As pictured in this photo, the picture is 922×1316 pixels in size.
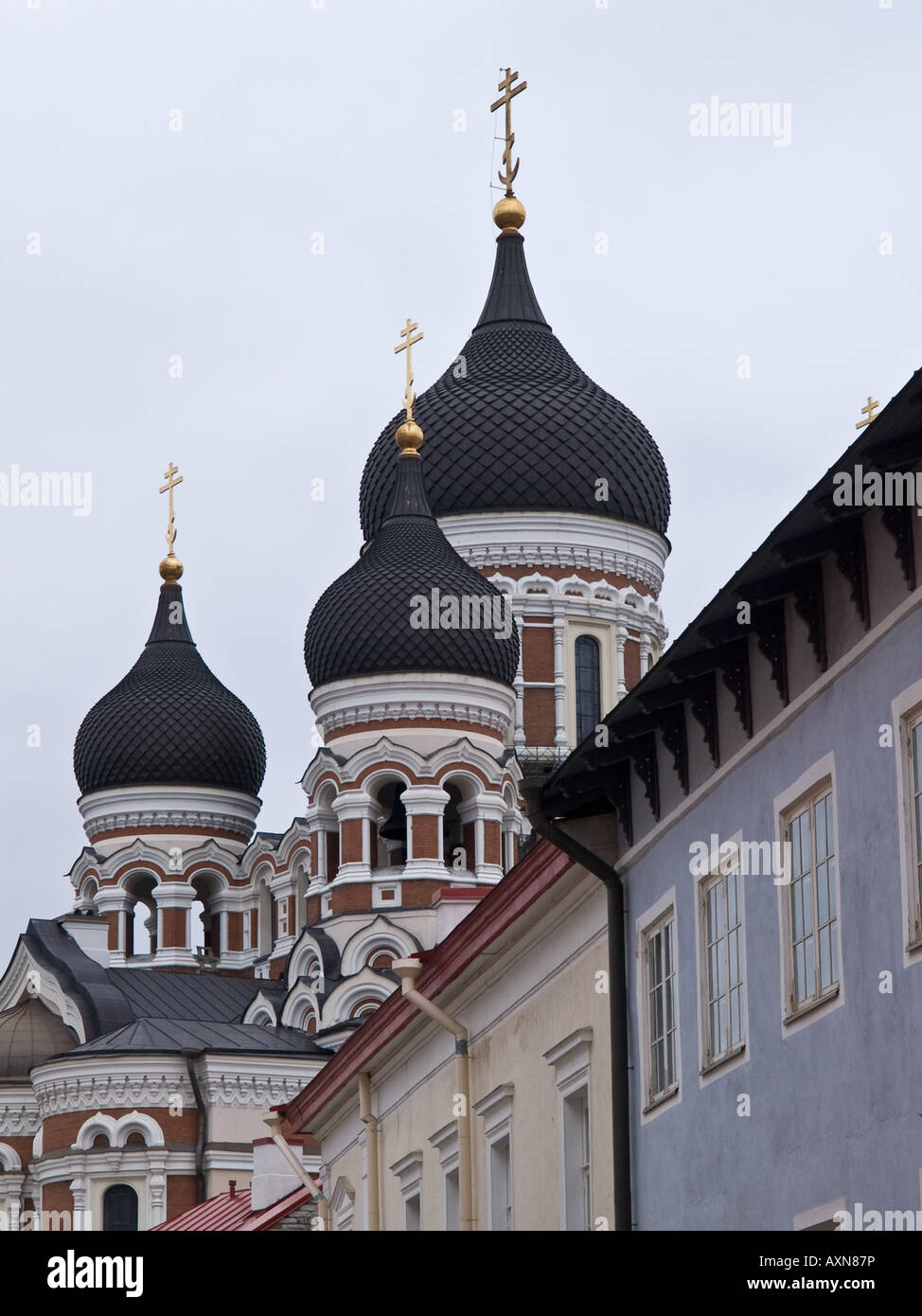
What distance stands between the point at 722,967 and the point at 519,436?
32.2 metres

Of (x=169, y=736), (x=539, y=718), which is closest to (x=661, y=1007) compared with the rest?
(x=539, y=718)

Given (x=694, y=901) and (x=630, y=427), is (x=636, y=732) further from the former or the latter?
(x=630, y=427)

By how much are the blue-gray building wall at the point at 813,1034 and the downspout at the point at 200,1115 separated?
26994mm

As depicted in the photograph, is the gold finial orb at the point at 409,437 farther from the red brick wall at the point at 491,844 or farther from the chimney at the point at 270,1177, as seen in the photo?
the chimney at the point at 270,1177

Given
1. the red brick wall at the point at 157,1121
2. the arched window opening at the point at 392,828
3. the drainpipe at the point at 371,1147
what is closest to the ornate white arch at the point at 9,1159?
the red brick wall at the point at 157,1121

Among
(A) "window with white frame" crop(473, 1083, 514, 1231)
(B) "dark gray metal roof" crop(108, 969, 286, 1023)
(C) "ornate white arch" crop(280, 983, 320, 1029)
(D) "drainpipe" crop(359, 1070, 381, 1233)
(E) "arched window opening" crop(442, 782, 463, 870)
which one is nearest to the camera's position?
(A) "window with white frame" crop(473, 1083, 514, 1231)

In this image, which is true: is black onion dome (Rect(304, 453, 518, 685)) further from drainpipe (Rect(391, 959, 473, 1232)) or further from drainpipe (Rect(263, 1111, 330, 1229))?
drainpipe (Rect(391, 959, 473, 1232))

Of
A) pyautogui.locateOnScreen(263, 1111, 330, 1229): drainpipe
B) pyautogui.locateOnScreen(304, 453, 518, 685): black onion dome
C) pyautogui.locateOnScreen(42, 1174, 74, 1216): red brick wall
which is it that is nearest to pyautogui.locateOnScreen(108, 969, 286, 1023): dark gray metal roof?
pyautogui.locateOnScreen(42, 1174, 74, 1216): red brick wall

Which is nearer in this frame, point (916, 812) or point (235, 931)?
point (916, 812)

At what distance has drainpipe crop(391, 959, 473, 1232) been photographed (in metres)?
16.2

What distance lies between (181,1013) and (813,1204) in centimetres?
3247

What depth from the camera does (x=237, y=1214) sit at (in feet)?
86.2

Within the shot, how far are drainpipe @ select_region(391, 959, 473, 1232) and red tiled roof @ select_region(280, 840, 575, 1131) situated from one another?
0.15 metres

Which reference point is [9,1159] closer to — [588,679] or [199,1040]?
[199,1040]
